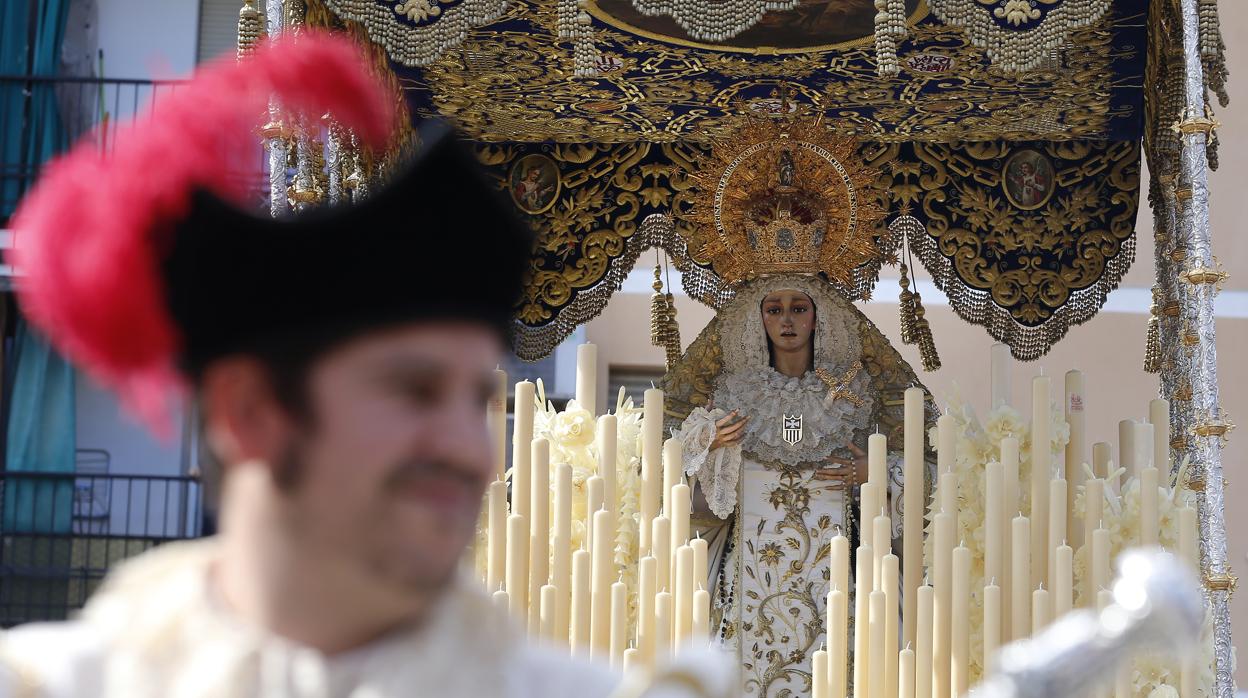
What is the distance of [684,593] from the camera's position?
12.4 feet

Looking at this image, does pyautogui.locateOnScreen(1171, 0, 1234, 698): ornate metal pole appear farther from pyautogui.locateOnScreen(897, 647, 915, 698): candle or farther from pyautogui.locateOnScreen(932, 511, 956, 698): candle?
pyautogui.locateOnScreen(897, 647, 915, 698): candle

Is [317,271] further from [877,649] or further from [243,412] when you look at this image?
[877,649]

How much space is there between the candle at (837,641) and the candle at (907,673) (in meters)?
0.14

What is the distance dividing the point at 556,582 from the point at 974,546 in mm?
1058

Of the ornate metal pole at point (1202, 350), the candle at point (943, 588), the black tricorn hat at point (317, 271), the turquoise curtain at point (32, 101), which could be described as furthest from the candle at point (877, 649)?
the turquoise curtain at point (32, 101)

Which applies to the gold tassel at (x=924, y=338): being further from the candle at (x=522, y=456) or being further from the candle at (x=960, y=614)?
the candle at (x=522, y=456)

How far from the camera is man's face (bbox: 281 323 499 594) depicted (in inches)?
53.6

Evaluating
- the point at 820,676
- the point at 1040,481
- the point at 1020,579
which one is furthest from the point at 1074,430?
the point at 820,676

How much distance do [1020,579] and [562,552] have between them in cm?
99

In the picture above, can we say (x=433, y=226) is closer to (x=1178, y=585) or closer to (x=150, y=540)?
(x=1178, y=585)

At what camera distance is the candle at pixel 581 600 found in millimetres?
3859

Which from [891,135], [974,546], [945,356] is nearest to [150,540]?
[945,356]

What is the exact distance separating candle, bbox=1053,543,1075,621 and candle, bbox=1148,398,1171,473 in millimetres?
538

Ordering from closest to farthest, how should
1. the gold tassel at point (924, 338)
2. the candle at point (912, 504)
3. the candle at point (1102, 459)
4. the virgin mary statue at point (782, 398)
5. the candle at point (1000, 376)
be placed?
the candle at point (912, 504) → the candle at point (1000, 376) → the candle at point (1102, 459) → the virgin mary statue at point (782, 398) → the gold tassel at point (924, 338)
